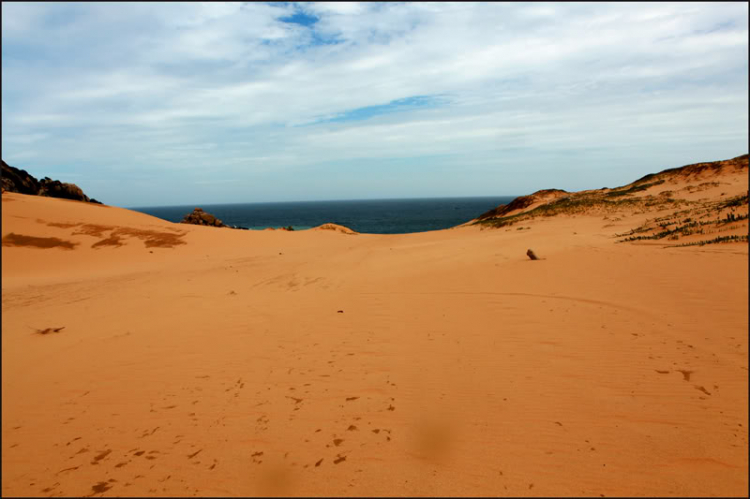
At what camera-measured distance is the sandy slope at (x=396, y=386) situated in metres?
2.91

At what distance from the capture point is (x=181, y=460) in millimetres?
3205

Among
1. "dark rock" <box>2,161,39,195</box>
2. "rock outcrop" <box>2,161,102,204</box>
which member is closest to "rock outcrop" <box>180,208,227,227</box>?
"rock outcrop" <box>2,161,102,204</box>

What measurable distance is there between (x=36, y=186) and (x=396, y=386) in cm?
3287

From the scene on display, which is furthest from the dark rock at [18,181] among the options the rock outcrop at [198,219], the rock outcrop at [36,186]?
the rock outcrop at [198,219]

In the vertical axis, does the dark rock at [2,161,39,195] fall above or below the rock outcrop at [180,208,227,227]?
above

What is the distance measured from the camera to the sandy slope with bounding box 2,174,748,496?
291 cm

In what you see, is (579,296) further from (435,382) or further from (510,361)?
(435,382)

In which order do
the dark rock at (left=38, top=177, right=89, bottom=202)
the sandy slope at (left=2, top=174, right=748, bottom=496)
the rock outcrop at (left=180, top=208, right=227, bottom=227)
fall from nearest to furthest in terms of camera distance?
the sandy slope at (left=2, top=174, right=748, bottom=496) < the dark rock at (left=38, top=177, right=89, bottom=202) < the rock outcrop at (left=180, top=208, right=227, bottom=227)

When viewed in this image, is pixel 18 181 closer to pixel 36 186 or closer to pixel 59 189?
pixel 36 186

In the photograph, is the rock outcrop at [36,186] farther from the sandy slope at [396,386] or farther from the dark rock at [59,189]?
the sandy slope at [396,386]

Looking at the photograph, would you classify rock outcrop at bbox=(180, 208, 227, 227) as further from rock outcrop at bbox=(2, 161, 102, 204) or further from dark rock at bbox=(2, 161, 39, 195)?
dark rock at bbox=(2, 161, 39, 195)

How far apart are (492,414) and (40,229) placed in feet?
50.3

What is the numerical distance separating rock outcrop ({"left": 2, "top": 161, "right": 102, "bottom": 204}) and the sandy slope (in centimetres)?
2238

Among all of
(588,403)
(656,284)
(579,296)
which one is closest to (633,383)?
(588,403)
